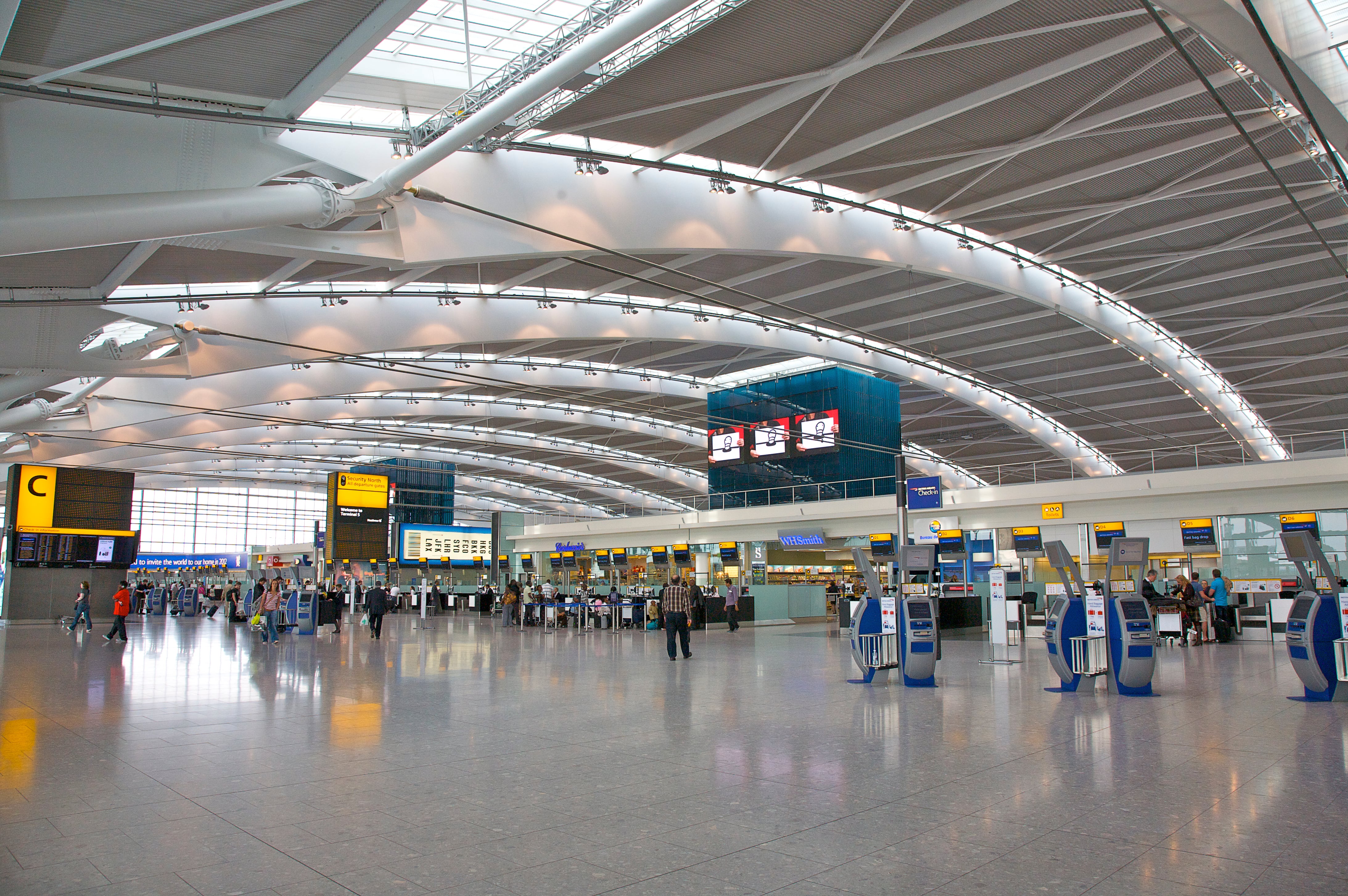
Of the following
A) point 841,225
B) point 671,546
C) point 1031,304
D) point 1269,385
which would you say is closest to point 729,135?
point 841,225

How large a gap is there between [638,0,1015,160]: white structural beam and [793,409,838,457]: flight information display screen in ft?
56.6

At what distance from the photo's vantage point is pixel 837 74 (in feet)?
41.0

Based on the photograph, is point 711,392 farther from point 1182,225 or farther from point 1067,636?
point 1067,636

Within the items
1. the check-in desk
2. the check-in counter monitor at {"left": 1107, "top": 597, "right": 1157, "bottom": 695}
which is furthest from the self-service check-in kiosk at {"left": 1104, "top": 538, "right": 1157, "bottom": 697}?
the check-in desk

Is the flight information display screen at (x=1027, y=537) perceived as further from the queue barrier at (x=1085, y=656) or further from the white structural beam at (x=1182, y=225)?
the queue barrier at (x=1085, y=656)

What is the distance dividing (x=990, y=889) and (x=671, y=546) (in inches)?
1317

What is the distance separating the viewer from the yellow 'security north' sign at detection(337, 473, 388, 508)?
31.9 m

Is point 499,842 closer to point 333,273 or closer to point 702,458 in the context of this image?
point 333,273

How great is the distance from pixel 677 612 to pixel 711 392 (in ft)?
63.4

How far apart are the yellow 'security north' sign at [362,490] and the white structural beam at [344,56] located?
23.4 meters

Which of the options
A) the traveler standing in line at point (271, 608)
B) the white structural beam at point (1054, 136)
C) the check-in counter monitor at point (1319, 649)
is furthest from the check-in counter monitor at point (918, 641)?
the traveler standing in line at point (271, 608)

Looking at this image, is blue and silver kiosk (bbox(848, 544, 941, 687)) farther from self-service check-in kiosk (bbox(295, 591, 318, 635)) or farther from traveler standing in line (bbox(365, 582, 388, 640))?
self-service check-in kiosk (bbox(295, 591, 318, 635))

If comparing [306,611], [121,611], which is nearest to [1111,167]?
[306,611]

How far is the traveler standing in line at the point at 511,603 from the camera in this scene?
33.2 meters
